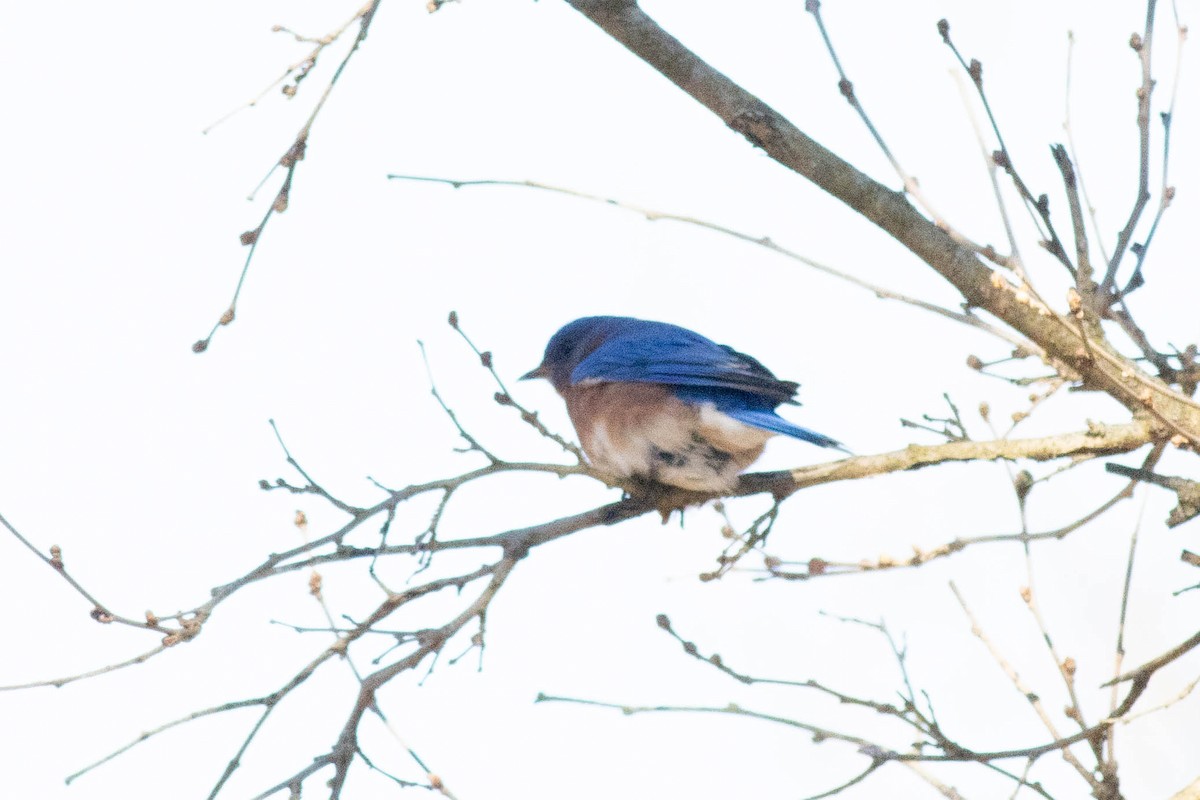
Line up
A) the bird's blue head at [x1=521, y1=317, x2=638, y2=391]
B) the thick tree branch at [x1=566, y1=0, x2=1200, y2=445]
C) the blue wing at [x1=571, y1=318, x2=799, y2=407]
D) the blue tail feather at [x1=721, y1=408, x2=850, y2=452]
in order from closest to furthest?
the thick tree branch at [x1=566, y1=0, x2=1200, y2=445], the blue tail feather at [x1=721, y1=408, x2=850, y2=452], the blue wing at [x1=571, y1=318, x2=799, y2=407], the bird's blue head at [x1=521, y1=317, x2=638, y2=391]

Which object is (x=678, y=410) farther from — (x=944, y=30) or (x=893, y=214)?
(x=944, y=30)

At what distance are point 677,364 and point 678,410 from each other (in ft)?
0.88

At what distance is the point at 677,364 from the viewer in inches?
186

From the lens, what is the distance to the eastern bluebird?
426 centimetres

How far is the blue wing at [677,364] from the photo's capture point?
438 centimetres

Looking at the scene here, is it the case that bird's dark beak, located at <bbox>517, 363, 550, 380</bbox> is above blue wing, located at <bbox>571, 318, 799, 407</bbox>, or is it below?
above

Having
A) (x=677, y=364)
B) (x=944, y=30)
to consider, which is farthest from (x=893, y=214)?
(x=677, y=364)

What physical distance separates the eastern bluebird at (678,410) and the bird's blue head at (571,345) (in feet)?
1.48

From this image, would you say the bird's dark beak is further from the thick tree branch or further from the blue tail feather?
the thick tree branch

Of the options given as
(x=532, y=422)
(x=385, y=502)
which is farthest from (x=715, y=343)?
(x=385, y=502)

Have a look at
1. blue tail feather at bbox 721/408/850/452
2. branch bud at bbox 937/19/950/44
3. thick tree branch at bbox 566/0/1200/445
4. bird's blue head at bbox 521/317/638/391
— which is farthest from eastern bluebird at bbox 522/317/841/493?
branch bud at bbox 937/19/950/44

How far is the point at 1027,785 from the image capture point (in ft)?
9.36

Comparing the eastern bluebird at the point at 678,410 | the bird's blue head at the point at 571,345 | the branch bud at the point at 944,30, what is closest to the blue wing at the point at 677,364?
the eastern bluebird at the point at 678,410

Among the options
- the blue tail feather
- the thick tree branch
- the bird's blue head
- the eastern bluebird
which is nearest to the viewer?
the thick tree branch
